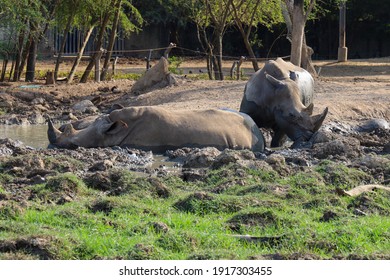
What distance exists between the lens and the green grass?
279 inches

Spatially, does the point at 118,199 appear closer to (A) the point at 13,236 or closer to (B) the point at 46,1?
(A) the point at 13,236

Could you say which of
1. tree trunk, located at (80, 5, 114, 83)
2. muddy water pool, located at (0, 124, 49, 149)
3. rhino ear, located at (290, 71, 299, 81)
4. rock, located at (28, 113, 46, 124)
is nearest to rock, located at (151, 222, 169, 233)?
muddy water pool, located at (0, 124, 49, 149)

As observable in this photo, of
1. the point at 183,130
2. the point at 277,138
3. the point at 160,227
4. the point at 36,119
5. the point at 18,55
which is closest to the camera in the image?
the point at 160,227

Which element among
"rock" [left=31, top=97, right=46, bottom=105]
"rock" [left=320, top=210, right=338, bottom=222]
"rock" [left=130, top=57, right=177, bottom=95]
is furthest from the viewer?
"rock" [left=130, top=57, right=177, bottom=95]

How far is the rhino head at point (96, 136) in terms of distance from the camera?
44.9 feet

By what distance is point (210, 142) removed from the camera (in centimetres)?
1398

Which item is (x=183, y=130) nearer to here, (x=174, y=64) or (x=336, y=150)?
(x=336, y=150)

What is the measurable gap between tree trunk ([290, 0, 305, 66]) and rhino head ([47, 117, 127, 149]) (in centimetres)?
1112

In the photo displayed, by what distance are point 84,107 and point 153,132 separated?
7.12 meters

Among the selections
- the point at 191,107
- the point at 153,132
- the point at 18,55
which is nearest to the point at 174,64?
the point at 18,55

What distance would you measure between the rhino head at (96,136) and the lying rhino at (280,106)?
2.88 meters

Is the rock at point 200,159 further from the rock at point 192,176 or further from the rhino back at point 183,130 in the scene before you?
the rhino back at point 183,130

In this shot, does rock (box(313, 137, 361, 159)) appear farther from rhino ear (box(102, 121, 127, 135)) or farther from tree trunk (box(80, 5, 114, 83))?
tree trunk (box(80, 5, 114, 83))

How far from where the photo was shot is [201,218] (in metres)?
8.71
